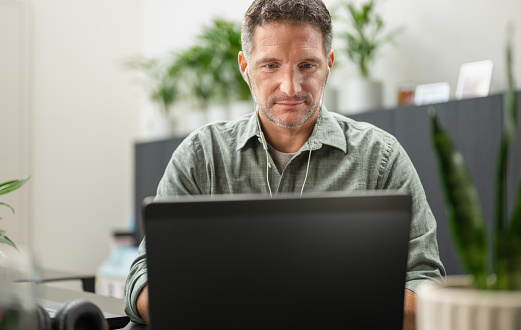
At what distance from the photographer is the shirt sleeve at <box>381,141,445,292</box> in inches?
59.2

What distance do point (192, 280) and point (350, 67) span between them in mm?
2777

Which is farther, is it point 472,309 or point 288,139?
point 288,139

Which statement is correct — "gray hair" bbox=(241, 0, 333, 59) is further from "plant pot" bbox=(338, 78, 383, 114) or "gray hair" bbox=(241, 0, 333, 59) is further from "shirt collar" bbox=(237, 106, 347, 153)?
"plant pot" bbox=(338, 78, 383, 114)

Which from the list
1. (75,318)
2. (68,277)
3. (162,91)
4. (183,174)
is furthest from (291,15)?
(162,91)

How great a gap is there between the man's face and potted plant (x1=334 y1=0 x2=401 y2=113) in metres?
1.35

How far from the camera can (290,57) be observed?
1.76 metres

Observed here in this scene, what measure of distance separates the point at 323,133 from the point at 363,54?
137 cm

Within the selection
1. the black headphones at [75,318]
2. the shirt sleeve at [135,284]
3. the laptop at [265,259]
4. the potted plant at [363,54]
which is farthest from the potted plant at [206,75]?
the laptop at [265,259]

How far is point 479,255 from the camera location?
72cm

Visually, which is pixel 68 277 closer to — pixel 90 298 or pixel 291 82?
pixel 90 298

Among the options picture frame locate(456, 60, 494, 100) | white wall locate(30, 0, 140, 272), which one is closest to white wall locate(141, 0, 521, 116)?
picture frame locate(456, 60, 494, 100)

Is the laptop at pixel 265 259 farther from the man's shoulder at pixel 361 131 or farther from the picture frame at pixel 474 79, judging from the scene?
the picture frame at pixel 474 79

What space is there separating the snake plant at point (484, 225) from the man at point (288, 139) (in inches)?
37.1

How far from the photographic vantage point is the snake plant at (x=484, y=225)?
71 centimetres
